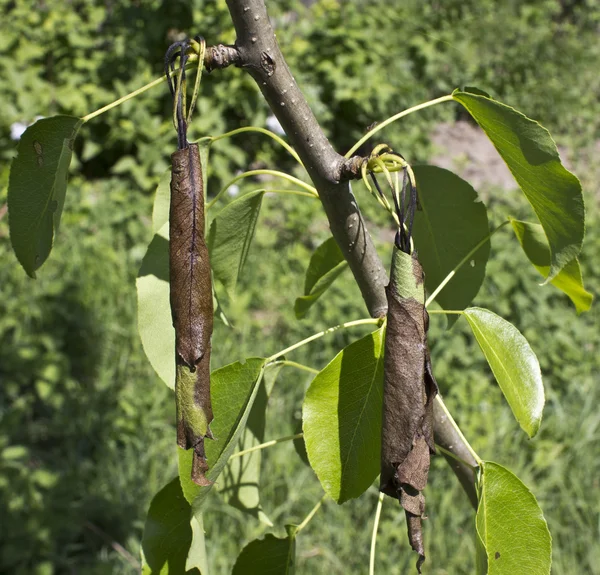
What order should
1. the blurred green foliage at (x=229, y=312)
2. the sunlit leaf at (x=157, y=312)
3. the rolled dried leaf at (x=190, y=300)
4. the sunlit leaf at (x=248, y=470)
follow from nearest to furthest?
the rolled dried leaf at (x=190, y=300) < the sunlit leaf at (x=157, y=312) < the sunlit leaf at (x=248, y=470) < the blurred green foliage at (x=229, y=312)

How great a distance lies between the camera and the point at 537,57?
6508 mm

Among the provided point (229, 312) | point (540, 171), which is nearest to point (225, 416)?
point (540, 171)

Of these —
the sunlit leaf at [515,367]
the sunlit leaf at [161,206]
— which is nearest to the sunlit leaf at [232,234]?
the sunlit leaf at [161,206]

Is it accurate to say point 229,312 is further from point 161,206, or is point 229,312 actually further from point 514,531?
point 514,531

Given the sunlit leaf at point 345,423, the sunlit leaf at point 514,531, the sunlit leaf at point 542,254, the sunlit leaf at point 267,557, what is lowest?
the sunlit leaf at point 267,557

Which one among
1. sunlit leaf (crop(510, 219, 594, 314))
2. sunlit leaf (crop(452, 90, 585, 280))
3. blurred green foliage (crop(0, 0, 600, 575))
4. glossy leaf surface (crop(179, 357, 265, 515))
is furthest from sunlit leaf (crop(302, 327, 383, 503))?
blurred green foliage (crop(0, 0, 600, 575))

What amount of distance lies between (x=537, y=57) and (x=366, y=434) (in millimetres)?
6587

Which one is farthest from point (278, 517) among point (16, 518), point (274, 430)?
point (16, 518)

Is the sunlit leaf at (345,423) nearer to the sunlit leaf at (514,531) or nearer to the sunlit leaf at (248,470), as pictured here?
the sunlit leaf at (514,531)

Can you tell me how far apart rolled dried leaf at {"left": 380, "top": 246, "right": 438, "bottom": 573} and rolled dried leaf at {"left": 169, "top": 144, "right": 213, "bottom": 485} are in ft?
0.46

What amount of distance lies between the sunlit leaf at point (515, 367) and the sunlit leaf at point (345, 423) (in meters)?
0.10

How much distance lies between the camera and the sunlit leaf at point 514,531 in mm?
665

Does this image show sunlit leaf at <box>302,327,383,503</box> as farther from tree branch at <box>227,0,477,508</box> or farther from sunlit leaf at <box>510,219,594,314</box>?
sunlit leaf at <box>510,219,594,314</box>

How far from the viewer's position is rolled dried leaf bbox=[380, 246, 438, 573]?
1.80 ft
